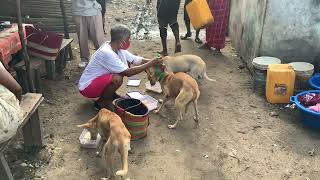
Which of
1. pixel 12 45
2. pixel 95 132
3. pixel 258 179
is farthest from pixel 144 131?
pixel 12 45

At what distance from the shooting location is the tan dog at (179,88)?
17.7 feet

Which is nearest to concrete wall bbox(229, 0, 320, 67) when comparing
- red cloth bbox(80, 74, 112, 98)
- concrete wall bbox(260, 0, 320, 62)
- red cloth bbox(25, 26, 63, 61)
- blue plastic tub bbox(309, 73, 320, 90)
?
concrete wall bbox(260, 0, 320, 62)

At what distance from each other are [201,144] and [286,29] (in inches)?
114

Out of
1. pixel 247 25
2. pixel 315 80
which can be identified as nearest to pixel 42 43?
pixel 247 25

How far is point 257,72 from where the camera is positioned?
6.68 meters

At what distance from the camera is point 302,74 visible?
21.1 feet

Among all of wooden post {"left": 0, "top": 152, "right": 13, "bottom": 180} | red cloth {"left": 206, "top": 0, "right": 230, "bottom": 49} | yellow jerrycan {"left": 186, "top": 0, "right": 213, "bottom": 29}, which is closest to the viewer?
wooden post {"left": 0, "top": 152, "right": 13, "bottom": 180}

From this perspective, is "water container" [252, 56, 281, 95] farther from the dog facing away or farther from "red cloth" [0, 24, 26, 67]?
"red cloth" [0, 24, 26, 67]

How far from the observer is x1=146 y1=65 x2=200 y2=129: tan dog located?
213 inches

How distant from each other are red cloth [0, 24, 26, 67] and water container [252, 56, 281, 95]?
3976 mm

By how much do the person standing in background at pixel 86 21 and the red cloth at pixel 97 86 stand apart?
211 cm

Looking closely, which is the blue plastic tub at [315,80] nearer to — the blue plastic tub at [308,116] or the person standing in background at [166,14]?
the blue plastic tub at [308,116]

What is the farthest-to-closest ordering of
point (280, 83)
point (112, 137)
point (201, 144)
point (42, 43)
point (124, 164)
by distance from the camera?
point (42, 43)
point (280, 83)
point (201, 144)
point (112, 137)
point (124, 164)

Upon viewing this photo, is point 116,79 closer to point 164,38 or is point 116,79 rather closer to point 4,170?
point 4,170
